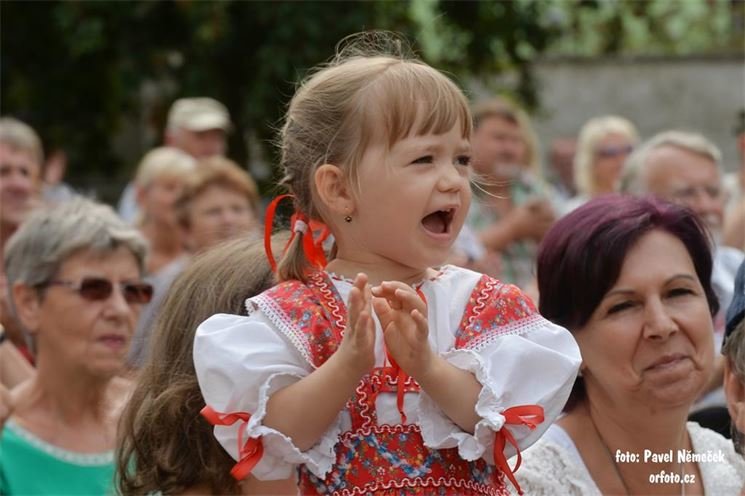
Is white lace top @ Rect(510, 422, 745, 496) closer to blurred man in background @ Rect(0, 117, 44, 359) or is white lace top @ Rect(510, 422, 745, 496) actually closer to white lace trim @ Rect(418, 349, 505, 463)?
white lace trim @ Rect(418, 349, 505, 463)

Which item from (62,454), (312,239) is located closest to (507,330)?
(312,239)

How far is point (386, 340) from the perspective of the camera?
2473 millimetres

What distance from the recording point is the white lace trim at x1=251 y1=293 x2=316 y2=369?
8.40 ft

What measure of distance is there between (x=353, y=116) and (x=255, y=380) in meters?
0.56

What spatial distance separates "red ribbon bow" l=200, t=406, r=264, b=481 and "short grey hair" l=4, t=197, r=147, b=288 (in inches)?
78.7

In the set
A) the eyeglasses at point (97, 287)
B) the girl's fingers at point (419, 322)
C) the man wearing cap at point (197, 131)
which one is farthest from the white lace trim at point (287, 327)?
the man wearing cap at point (197, 131)

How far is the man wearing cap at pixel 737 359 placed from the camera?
9.83 feet

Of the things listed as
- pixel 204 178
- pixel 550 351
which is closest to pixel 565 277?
pixel 550 351

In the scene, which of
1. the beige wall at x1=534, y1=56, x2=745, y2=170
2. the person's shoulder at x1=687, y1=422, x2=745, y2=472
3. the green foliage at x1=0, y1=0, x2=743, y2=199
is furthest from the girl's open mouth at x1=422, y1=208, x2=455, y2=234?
the beige wall at x1=534, y1=56, x2=745, y2=170

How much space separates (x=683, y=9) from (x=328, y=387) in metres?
12.3

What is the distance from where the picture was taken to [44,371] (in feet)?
14.5

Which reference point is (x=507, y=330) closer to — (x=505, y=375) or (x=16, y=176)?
(x=505, y=375)

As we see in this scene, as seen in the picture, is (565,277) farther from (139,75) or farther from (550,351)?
(139,75)

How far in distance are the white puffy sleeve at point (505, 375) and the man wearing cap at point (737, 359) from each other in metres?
0.58
